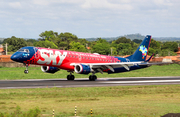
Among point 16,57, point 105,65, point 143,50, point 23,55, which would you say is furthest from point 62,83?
point 143,50

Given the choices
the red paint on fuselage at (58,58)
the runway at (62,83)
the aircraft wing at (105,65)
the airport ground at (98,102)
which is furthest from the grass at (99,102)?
the aircraft wing at (105,65)

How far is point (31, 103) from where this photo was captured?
23250 mm

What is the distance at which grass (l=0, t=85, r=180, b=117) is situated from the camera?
64.8ft

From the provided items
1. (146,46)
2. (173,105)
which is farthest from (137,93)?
(146,46)

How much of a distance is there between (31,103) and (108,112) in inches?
273

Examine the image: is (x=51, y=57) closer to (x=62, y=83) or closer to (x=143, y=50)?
(x=62, y=83)

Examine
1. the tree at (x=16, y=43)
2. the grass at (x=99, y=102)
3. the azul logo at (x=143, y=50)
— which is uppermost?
the tree at (x=16, y=43)

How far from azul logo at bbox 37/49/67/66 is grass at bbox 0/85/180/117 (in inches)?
442

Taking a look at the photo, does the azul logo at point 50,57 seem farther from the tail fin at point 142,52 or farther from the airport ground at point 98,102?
the tail fin at point 142,52

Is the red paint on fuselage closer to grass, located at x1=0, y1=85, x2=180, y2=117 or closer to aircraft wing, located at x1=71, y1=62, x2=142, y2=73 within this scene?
aircraft wing, located at x1=71, y1=62, x2=142, y2=73

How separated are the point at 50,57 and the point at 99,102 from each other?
19.5 metres

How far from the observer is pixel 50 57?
42.0 meters

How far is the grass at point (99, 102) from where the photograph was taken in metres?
19.8

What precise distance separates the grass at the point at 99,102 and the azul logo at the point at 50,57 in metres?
11.2
